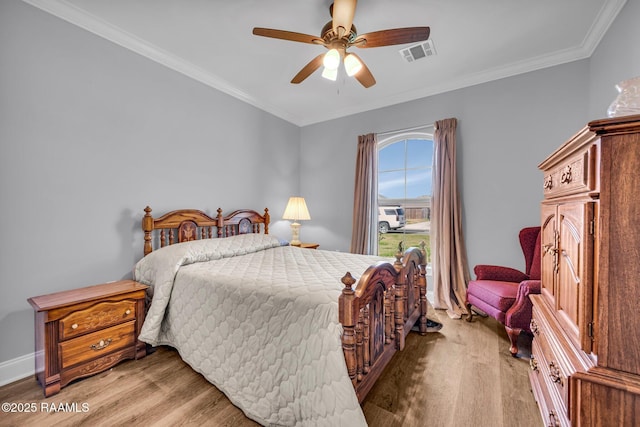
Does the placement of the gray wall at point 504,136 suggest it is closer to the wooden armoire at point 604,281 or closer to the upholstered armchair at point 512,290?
the upholstered armchair at point 512,290

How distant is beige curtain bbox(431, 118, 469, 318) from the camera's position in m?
3.18

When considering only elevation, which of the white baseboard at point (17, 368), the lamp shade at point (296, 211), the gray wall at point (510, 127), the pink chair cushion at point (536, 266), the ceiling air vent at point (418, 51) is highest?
the ceiling air vent at point (418, 51)

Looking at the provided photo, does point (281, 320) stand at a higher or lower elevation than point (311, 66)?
lower

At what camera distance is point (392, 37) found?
1909 mm

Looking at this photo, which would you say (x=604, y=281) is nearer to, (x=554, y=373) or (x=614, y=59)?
(x=554, y=373)

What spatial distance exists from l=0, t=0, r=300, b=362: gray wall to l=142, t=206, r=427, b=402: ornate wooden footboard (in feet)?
0.56

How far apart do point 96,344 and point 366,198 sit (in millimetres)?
3308

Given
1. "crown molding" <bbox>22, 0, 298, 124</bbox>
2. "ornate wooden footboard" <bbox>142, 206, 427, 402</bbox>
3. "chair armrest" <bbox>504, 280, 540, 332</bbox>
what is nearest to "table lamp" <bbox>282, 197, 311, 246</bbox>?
"ornate wooden footboard" <bbox>142, 206, 427, 402</bbox>

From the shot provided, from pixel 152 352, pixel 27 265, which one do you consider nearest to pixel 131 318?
pixel 152 352

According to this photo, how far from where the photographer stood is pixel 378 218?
4.03 metres

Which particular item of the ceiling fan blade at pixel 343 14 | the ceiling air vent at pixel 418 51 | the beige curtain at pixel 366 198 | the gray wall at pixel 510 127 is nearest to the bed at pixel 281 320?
the gray wall at pixel 510 127

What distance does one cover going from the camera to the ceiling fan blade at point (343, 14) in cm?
166

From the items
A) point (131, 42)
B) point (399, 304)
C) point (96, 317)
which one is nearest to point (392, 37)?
point (399, 304)

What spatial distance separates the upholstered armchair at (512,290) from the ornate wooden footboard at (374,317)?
0.68 metres
